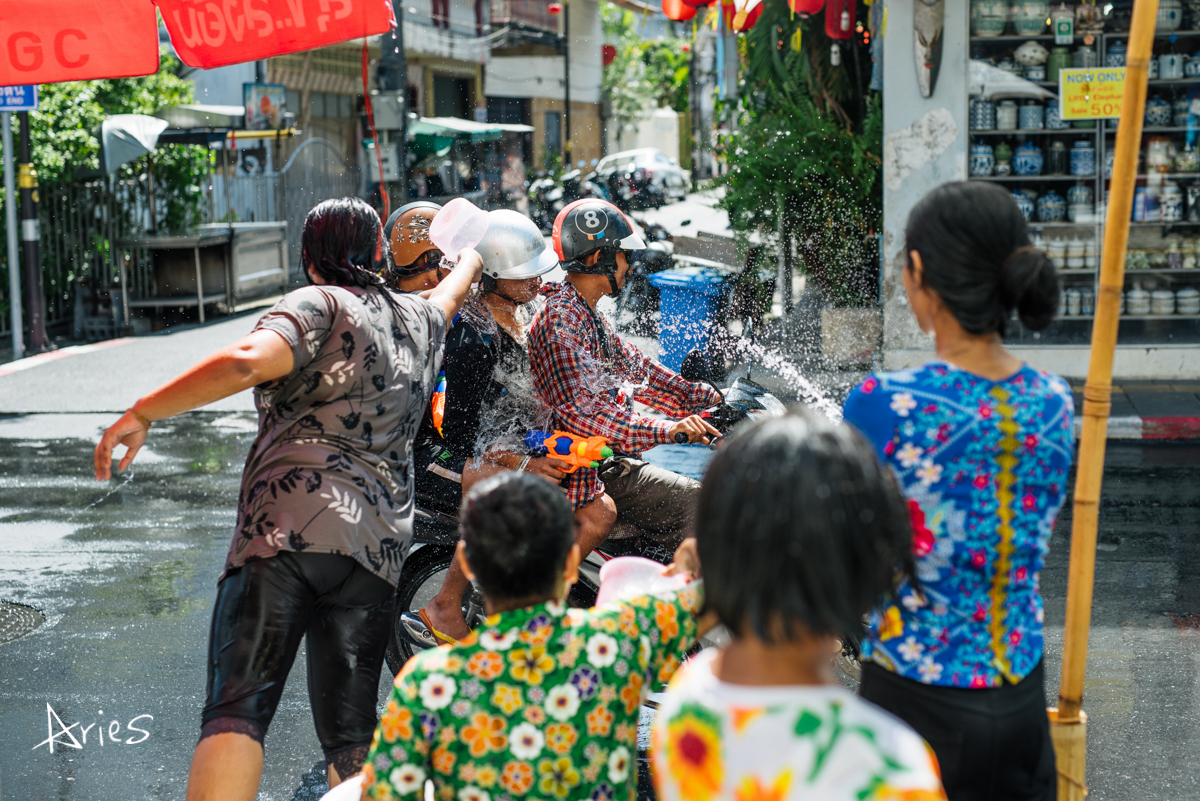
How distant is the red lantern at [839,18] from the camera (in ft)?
34.3

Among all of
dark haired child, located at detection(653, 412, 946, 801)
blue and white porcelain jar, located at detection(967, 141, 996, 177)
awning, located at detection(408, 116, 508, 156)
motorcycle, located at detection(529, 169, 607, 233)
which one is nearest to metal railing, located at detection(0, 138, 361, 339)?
blue and white porcelain jar, located at detection(967, 141, 996, 177)

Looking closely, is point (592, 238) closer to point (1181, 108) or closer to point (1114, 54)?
point (1114, 54)

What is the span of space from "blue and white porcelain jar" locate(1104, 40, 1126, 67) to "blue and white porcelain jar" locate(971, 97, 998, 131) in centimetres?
98

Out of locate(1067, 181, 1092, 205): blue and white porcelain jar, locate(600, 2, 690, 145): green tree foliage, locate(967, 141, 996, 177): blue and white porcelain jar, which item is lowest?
locate(1067, 181, 1092, 205): blue and white porcelain jar

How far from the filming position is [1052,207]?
10.5 metres

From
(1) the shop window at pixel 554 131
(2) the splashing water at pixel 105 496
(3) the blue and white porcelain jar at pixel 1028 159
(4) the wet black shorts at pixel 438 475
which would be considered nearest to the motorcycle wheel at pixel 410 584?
(4) the wet black shorts at pixel 438 475

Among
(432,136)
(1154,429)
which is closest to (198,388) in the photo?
(1154,429)

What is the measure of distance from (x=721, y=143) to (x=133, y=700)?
32.1 ft

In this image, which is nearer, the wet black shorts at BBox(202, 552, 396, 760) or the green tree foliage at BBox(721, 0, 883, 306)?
the wet black shorts at BBox(202, 552, 396, 760)

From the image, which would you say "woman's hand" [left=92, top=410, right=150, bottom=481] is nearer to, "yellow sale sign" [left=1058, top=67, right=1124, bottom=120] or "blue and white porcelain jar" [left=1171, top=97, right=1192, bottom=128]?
"yellow sale sign" [left=1058, top=67, right=1124, bottom=120]

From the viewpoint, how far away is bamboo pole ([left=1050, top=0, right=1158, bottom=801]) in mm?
2414

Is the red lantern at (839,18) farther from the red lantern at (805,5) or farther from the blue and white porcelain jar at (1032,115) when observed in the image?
the blue and white porcelain jar at (1032,115)

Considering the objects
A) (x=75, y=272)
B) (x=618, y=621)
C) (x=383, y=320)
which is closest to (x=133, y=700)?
(x=383, y=320)

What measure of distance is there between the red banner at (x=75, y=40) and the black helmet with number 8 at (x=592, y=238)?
5.88ft
